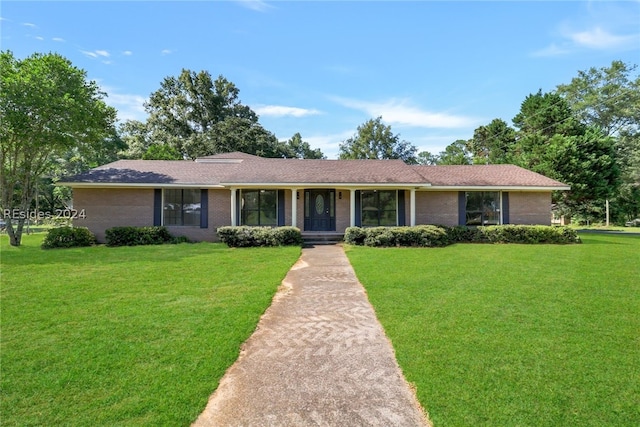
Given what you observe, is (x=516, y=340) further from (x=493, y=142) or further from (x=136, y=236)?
(x=493, y=142)

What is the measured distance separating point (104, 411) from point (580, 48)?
19.2 m

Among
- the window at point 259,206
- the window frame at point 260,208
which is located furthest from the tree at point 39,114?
the window at point 259,206

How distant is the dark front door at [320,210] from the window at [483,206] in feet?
22.3

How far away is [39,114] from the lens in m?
12.9

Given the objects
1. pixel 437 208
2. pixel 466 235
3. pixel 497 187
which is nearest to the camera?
pixel 466 235

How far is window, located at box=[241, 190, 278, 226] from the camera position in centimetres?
1545

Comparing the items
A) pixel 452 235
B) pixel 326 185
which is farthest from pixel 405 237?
pixel 326 185

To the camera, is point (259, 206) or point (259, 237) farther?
point (259, 206)

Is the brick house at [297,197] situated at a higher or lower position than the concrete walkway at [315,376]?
higher

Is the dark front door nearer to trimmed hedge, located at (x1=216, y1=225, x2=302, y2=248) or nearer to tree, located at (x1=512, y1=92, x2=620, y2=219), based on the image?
trimmed hedge, located at (x1=216, y1=225, x2=302, y2=248)

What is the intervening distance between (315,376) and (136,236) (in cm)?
1279

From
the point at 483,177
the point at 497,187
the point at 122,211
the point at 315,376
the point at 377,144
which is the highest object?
the point at 377,144

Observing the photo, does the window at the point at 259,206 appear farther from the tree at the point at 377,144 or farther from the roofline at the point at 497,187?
the tree at the point at 377,144

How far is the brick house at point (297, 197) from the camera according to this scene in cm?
1465
